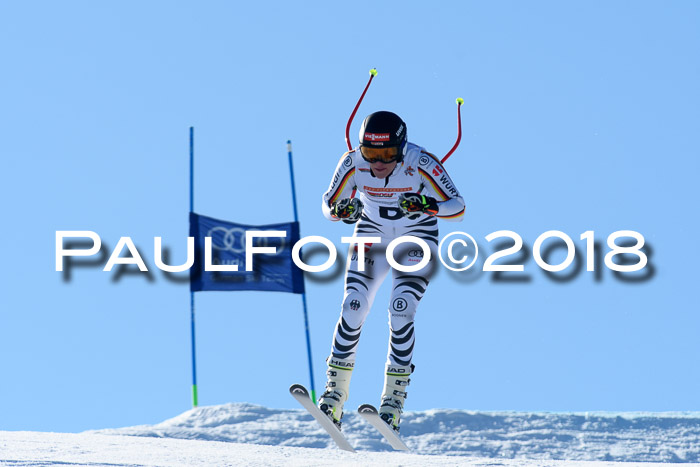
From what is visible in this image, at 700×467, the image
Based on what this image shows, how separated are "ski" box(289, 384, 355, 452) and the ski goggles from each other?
2156 mm

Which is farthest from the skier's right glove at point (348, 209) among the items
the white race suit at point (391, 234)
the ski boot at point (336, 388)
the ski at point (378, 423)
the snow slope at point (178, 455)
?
the snow slope at point (178, 455)

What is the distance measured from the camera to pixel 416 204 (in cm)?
952

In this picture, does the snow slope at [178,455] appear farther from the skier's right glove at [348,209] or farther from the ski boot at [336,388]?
the skier's right glove at [348,209]

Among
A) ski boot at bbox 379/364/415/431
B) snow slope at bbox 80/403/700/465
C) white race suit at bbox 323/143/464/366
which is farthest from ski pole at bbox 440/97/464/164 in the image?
snow slope at bbox 80/403/700/465

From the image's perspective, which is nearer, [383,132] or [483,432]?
[383,132]

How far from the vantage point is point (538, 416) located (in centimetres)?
3300

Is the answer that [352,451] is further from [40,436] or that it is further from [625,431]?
[625,431]

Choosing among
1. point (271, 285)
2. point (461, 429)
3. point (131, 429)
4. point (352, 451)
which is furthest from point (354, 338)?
point (461, 429)

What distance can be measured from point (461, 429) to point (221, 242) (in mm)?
14928

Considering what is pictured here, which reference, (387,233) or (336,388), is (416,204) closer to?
(387,233)

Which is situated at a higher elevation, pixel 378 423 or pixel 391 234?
pixel 391 234

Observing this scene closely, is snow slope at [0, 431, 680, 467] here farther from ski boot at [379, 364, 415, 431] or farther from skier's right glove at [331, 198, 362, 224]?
skier's right glove at [331, 198, 362, 224]

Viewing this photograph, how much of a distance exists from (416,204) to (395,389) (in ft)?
5.91

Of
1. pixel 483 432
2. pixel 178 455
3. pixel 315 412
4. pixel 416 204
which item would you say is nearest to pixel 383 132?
pixel 416 204
